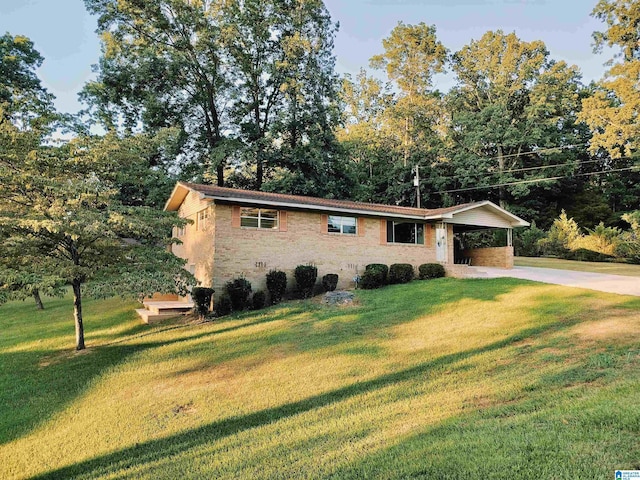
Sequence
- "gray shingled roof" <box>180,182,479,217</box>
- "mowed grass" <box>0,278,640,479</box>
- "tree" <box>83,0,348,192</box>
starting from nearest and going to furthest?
1. "mowed grass" <box>0,278,640,479</box>
2. "gray shingled roof" <box>180,182,479,217</box>
3. "tree" <box>83,0,348,192</box>

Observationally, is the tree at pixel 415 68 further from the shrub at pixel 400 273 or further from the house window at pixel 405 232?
the shrub at pixel 400 273

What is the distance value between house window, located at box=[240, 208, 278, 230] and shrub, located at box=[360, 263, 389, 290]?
167 inches

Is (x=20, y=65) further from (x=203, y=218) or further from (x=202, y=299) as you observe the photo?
(x=202, y=299)

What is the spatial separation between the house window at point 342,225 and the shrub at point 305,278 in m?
2.20

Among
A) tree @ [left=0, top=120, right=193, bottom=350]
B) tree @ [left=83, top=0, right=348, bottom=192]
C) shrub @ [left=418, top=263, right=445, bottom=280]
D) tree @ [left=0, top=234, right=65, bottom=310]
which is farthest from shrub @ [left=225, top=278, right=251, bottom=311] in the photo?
tree @ [left=83, top=0, right=348, bottom=192]

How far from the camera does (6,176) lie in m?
8.88

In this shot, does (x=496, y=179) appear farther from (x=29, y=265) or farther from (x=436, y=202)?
(x=29, y=265)

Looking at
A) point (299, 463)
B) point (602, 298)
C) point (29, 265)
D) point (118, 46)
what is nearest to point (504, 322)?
point (602, 298)

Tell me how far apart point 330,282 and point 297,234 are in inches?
93.0

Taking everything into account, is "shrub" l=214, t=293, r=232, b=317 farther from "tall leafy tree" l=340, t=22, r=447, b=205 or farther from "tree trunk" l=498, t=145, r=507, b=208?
"tree trunk" l=498, t=145, r=507, b=208

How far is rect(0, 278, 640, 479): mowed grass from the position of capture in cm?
391

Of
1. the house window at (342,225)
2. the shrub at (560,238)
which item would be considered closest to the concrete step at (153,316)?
the house window at (342,225)

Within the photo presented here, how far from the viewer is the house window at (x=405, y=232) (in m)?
18.0

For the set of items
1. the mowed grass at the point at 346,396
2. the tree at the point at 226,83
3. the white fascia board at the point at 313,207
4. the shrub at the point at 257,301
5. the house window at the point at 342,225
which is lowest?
the mowed grass at the point at 346,396
